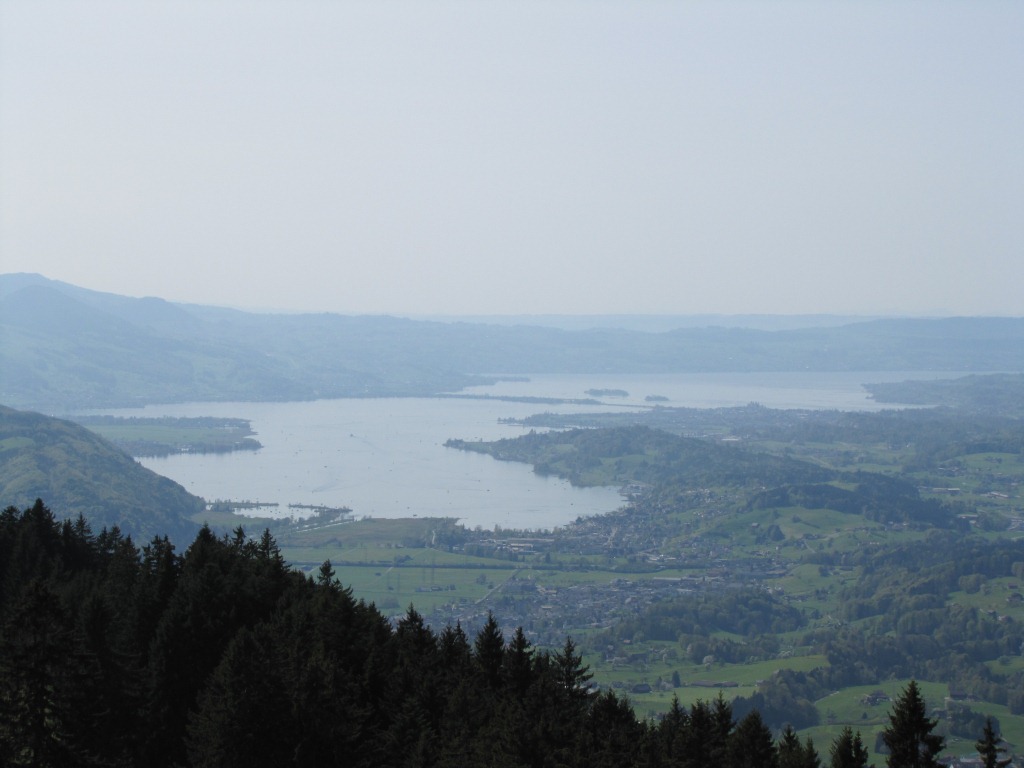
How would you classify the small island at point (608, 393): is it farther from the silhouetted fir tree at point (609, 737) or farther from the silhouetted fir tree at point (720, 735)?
the silhouetted fir tree at point (720, 735)

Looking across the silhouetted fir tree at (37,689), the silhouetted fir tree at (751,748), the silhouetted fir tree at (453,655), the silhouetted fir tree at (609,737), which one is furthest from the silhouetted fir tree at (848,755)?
the silhouetted fir tree at (37,689)

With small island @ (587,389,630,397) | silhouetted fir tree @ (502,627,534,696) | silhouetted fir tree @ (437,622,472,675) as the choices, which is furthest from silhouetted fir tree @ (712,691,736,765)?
small island @ (587,389,630,397)

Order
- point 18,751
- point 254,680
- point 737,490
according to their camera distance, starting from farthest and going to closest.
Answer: point 737,490
point 254,680
point 18,751

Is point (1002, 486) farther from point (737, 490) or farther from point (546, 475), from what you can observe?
point (546, 475)

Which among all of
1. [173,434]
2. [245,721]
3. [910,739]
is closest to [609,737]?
[910,739]

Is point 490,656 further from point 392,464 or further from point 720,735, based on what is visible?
point 392,464

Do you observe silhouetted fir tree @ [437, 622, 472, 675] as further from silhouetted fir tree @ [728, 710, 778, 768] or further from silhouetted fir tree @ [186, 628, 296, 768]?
silhouetted fir tree @ [186, 628, 296, 768]

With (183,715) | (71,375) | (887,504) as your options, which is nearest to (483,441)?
(887,504)
